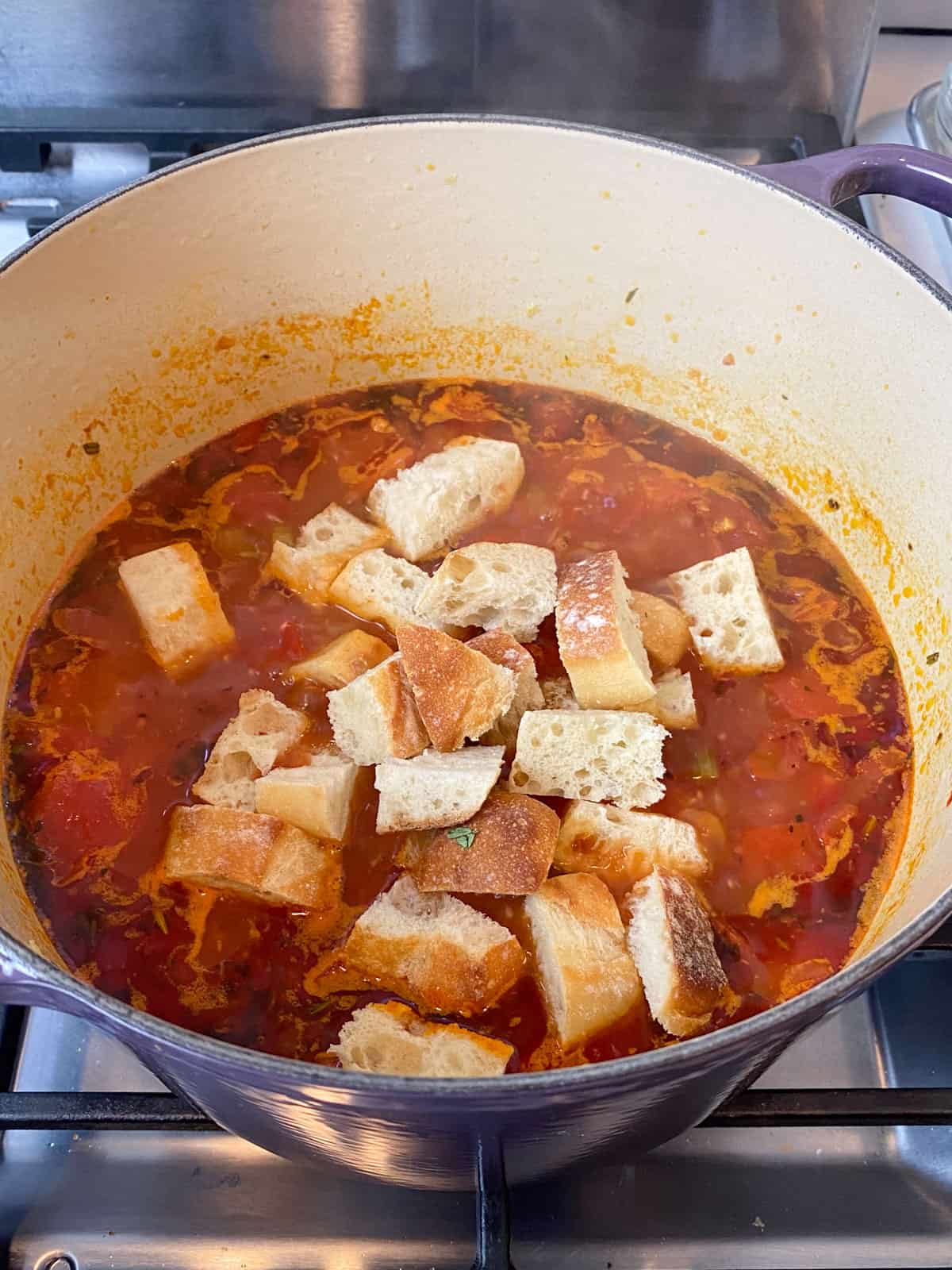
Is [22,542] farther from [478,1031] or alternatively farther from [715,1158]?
[715,1158]

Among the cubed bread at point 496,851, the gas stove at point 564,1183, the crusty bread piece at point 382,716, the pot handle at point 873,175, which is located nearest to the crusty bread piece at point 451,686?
the crusty bread piece at point 382,716

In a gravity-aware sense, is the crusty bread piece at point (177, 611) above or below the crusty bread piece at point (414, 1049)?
above

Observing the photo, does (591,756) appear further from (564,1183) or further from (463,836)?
(564,1183)

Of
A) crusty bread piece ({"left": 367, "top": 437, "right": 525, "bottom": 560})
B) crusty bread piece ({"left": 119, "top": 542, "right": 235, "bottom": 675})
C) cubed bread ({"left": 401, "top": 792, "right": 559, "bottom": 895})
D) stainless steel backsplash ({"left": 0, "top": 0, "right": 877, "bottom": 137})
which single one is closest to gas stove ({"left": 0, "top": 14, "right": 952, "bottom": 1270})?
cubed bread ({"left": 401, "top": 792, "right": 559, "bottom": 895})

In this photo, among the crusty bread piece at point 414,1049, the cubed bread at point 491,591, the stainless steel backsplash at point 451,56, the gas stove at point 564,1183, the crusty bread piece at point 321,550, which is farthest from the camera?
the stainless steel backsplash at point 451,56

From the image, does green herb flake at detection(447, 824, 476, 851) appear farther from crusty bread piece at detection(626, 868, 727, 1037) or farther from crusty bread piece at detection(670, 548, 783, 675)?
crusty bread piece at detection(670, 548, 783, 675)

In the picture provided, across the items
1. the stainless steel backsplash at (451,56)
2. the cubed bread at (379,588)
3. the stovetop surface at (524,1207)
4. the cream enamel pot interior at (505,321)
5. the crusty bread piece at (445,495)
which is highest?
the stainless steel backsplash at (451,56)

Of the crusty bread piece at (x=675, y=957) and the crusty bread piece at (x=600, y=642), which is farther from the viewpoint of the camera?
→ the crusty bread piece at (x=600, y=642)

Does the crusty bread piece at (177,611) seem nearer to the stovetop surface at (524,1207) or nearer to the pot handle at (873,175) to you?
the stovetop surface at (524,1207)
